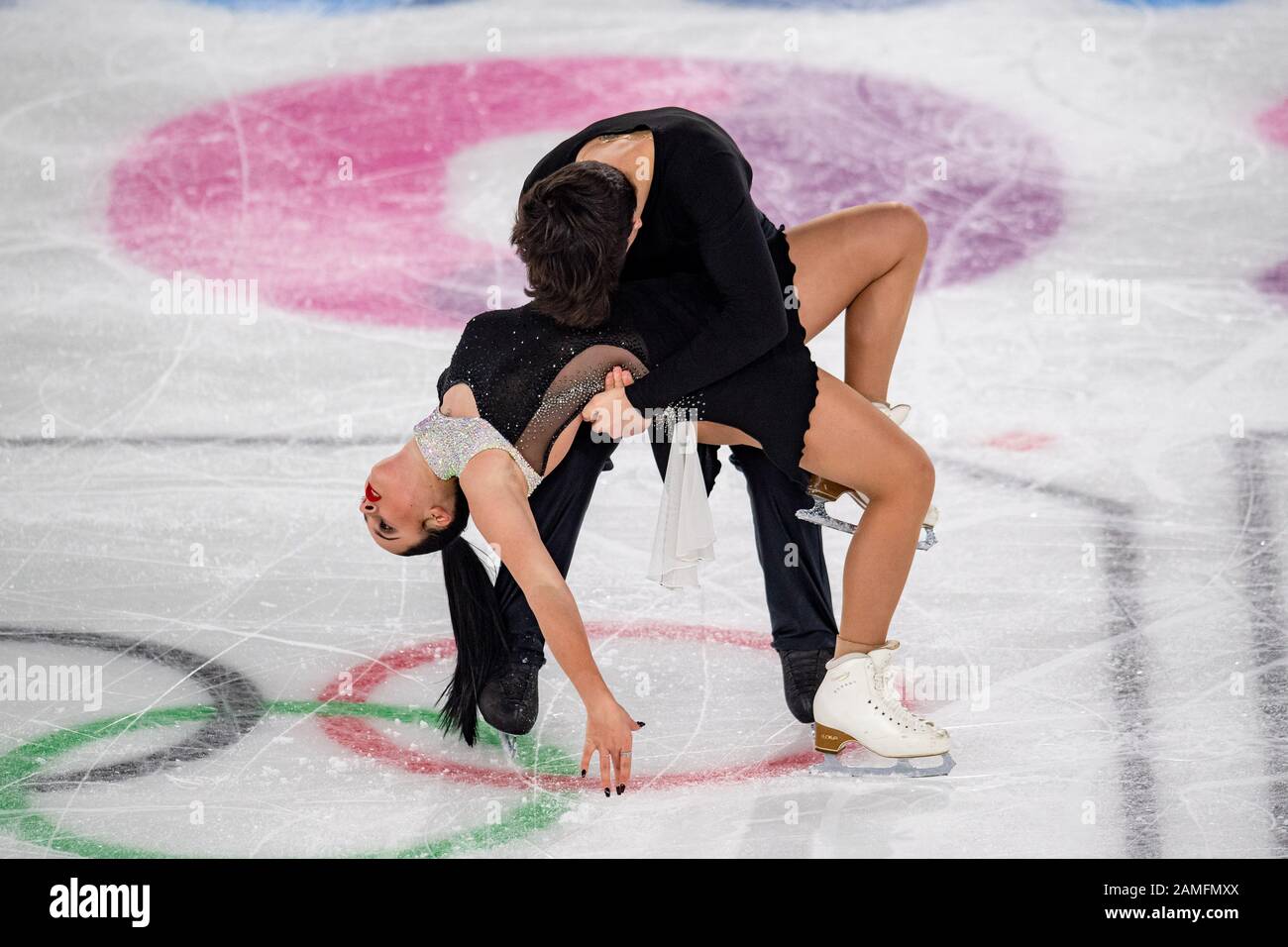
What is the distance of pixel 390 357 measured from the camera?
5504mm

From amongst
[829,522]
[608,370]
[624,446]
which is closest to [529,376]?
[608,370]

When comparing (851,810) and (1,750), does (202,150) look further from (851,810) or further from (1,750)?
(851,810)

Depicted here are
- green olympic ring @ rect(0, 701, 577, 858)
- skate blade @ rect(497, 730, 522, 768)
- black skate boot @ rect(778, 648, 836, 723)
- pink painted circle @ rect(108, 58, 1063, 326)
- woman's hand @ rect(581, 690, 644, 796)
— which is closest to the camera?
woman's hand @ rect(581, 690, 644, 796)

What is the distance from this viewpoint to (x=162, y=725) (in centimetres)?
345

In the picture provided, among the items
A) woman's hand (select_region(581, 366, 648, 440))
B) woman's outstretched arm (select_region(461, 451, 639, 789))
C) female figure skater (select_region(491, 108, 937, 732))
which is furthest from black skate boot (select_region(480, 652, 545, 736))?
woman's hand (select_region(581, 366, 648, 440))

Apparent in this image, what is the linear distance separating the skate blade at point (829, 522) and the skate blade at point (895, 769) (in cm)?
44

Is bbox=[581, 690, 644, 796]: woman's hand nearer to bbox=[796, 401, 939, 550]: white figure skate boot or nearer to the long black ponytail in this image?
the long black ponytail

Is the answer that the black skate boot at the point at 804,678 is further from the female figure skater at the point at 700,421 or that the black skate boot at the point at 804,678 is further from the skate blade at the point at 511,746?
the skate blade at the point at 511,746

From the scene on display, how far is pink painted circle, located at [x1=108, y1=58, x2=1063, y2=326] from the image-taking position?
6.05 metres

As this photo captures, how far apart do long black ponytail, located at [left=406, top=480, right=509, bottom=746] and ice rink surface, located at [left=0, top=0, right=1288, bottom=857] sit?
2.7 inches

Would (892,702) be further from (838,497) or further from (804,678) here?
(838,497)

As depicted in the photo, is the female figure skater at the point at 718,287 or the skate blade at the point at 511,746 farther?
the skate blade at the point at 511,746

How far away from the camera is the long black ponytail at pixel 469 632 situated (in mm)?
3414

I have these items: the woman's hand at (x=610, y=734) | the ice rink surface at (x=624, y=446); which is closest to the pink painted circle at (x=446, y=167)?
the ice rink surface at (x=624, y=446)
